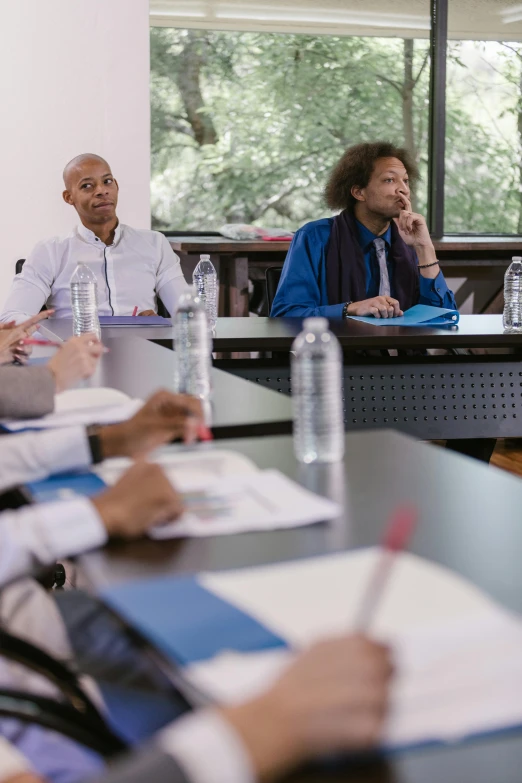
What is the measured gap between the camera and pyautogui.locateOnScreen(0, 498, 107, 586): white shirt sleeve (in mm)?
955

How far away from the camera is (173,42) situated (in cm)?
559

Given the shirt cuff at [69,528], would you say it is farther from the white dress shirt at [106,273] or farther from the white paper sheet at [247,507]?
the white dress shirt at [106,273]

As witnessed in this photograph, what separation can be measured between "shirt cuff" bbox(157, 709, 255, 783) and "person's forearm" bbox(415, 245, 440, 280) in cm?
318

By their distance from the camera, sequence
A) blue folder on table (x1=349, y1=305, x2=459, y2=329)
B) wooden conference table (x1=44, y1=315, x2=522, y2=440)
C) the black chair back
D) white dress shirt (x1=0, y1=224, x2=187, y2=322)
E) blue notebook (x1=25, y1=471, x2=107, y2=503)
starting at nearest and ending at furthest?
blue notebook (x1=25, y1=471, x2=107, y2=503)
wooden conference table (x1=44, y1=315, x2=522, y2=440)
blue folder on table (x1=349, y1=305, x2=459, y2=329)
white dress shirt (x1=0, y1=224, x2=187, y2=322)
the black chair back

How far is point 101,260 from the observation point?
13.0 ft

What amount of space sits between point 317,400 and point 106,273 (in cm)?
267

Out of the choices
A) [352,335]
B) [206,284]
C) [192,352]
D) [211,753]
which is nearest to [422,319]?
[352,335]

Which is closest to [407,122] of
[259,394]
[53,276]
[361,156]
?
[361,156]

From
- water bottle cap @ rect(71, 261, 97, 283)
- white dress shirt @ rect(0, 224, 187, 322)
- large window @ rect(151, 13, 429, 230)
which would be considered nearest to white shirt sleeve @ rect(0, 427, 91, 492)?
water bottle cap @ rect(71, 261, 97, 283)

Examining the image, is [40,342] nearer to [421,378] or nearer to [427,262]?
[421,378]

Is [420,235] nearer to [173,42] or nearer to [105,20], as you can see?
[105,20]

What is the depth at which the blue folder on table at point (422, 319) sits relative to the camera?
3.16 m

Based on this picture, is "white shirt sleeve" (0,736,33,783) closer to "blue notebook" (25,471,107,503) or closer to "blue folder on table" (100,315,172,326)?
"blue notebook" (25,471,107,503)

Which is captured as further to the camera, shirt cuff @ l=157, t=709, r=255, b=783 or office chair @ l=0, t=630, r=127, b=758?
office chair @ l=0, t=630, r=127, b=758
